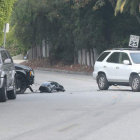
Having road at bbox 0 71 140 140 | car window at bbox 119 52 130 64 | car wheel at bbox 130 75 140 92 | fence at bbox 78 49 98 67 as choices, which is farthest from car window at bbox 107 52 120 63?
fence at bbox 78 49 98 67

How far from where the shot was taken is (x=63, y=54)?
190ft

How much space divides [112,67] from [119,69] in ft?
1.92

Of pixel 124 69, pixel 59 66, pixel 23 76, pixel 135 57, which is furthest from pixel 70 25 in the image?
pixel 23 76

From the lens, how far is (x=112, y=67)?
27.7 metres

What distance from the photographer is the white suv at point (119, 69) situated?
2644 cm

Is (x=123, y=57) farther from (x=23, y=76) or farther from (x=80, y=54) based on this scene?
(x=80, y=54)

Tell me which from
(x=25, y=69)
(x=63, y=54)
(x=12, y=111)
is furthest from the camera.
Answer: (x=63, y=54)

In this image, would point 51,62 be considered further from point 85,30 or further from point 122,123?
point 122,123

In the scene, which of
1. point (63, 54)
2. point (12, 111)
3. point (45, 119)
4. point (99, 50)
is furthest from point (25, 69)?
point (63, 54)

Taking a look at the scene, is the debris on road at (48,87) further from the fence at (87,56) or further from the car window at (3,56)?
the fence at (87,56)

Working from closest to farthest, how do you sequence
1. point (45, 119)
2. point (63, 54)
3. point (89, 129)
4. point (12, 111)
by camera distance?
point (89, 129), point (45, 119), point (12, 111), point (63, 54)

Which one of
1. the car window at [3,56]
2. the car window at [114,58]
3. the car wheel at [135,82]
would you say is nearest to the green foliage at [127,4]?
the car window at [114,58]

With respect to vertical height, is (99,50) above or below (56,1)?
below

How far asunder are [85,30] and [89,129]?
39.3 m
